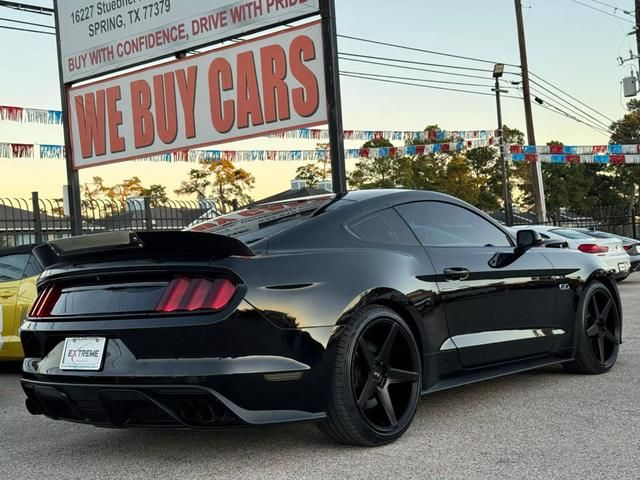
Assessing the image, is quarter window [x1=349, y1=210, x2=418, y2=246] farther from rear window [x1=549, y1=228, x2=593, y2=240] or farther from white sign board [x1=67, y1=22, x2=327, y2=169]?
rear window [x1=549, y1=228, x2=593, y2=240]

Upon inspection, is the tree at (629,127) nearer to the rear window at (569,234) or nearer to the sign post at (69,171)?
the rear window at (569,234)

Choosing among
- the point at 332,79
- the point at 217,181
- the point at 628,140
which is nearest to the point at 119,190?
the point at 217,181

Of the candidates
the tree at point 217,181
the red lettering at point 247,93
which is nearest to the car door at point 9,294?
the red lettering at point 247,93

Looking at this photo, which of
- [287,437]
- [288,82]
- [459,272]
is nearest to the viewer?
[287,437]

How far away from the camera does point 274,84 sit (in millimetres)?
11305

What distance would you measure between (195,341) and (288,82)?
7649mm

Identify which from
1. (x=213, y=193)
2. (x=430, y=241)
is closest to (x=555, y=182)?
(x=213, y=193)

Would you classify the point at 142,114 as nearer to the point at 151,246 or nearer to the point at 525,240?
Result: the point at 525,240

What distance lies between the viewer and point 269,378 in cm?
382

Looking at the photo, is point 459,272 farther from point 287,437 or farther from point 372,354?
point 287,437

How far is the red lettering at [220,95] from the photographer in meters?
12.1

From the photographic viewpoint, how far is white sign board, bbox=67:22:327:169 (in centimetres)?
1077

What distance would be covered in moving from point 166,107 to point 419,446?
392 inches

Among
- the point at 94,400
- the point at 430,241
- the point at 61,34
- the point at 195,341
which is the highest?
the point at 61,34
